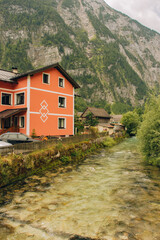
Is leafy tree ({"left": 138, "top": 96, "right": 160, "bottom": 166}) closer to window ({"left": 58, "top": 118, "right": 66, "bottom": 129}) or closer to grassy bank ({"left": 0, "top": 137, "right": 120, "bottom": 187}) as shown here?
grassy bank ({"left": 0, "top": 137, "right": 120, "bottom": 187})

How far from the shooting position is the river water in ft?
23.8

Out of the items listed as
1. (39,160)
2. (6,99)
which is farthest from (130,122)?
(39,160)

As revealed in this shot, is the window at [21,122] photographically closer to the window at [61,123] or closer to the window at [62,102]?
the window at [61,123]

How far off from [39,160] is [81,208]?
739cm

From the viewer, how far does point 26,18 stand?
18438 cm

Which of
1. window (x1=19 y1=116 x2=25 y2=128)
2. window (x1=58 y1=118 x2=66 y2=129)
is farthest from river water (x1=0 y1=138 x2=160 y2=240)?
window (x1=58 y1=118 x2=66 y2=129)

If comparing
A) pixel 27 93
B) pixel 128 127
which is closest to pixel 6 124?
pixel 27 93

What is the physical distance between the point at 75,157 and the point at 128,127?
2095 inches

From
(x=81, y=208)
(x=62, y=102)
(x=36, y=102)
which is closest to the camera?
(x=81, y=208)

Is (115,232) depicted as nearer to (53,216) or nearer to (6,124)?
(53,216)

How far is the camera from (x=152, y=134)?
1842 cm

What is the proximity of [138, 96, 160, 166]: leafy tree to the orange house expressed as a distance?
1279cm

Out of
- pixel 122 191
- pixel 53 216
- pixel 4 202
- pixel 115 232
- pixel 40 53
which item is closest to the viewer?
pixel 115 232

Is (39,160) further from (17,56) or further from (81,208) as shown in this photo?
(17,56)
